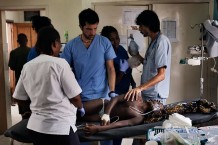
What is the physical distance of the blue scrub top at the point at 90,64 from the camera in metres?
2.27

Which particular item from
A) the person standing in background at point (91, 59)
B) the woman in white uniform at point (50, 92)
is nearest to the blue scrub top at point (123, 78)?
the person standing in background at point (91, 59)

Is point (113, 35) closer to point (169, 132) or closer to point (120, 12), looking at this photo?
point (120, 12)

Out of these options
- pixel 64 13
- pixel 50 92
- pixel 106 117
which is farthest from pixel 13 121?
pixel 50 92

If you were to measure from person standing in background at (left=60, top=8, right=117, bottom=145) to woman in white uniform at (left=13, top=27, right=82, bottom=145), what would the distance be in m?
0.54

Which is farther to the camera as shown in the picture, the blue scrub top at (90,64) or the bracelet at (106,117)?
the blue scrub top at (90,64)

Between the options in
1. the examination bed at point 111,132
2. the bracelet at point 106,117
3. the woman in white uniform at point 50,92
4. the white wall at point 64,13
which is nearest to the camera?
the woman in white uniform at point 50,92

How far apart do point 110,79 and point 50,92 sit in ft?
2.60

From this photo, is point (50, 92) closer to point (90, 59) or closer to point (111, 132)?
point (111, 132)

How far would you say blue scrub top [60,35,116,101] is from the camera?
227 cm

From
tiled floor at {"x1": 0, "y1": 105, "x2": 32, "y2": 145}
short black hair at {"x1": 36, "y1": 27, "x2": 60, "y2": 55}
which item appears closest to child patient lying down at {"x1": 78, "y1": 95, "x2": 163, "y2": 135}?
short black hair at {"x1": 36, "y1": 27, "x2": 60, "y2": 55}

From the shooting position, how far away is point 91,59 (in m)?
2.26

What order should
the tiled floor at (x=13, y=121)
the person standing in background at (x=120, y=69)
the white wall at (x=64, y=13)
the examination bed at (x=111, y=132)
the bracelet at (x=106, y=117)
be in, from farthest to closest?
the white wall at (x=64, y=13) < the tiled floor at (x=13, y=121) < the person standing in background at (x=120, y=69) < the bracelet at (x=106, y=117) < the examination bed at (x=111, y=132)

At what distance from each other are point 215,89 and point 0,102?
281cm

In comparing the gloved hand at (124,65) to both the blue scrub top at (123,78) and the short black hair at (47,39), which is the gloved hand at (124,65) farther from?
the short black hair at (47,39)
